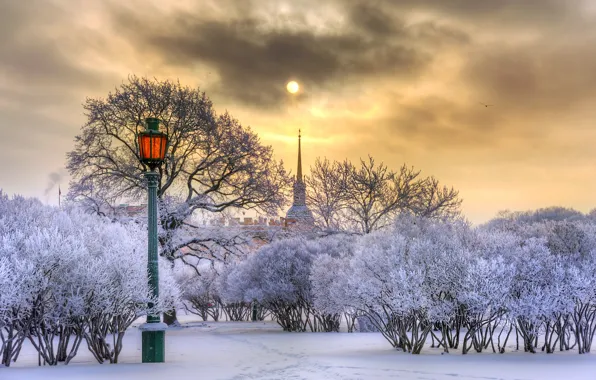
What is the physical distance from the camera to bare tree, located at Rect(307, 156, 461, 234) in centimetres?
4278

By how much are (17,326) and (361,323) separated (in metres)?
17.1

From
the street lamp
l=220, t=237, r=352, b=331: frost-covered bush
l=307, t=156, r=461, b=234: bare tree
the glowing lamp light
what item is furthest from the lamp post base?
l=307, t=156, r=461, b=234: bare tree

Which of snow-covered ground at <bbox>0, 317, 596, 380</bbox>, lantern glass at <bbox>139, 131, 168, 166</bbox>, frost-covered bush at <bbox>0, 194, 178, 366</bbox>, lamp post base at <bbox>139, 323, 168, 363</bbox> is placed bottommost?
snow-covered ground at <bbox>0, 317, 596, 380</bbox>

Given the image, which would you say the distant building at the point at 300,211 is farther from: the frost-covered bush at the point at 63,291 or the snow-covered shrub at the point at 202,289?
Result: the frost-covered bush at the point at 63,291

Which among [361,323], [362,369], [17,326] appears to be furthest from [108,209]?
[362,369]

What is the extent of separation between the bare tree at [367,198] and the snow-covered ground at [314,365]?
22.7m

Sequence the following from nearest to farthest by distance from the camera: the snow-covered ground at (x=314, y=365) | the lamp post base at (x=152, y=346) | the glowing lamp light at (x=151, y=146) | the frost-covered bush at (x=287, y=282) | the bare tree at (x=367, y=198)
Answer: the snow-covered ground at (x=314, y=365) < the lamp post base at (x=152, y=346) < the glowing lamp light at (x=151, y=146) < the frost-covered bush at (x=287, y=282) < the bare tree at (x=367, y=198)

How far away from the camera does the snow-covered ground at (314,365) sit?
40.6 feet

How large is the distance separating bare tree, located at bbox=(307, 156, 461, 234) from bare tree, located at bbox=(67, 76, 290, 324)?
37.5 ft

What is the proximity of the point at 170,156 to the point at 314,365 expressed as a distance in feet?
57.6

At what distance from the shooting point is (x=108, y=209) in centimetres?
3153

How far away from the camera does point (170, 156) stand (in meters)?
30.3

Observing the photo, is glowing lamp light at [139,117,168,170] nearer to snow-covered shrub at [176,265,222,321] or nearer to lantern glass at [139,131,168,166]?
lantern glass at [139,131,168,166]

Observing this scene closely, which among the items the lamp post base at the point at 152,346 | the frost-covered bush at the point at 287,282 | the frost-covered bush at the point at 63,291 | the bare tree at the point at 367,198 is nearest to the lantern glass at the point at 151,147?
the frost-covered bush at the point at 63,291
